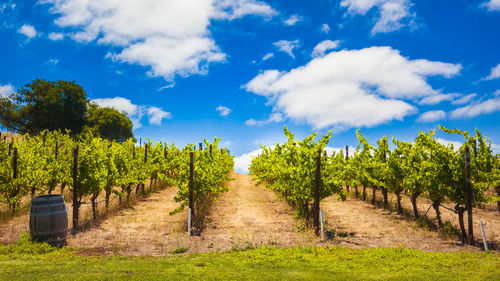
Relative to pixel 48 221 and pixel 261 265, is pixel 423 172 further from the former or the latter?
pixel 48 221

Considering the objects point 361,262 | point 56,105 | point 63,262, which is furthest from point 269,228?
point 56,105

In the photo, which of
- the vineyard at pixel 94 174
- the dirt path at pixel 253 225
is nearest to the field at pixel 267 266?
the dirt path at pixel 253 225

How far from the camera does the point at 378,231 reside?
1383cm

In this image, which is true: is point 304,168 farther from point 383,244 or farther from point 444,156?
point 444,156

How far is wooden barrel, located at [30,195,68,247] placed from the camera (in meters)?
10.7

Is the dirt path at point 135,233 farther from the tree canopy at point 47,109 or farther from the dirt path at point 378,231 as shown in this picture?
the tree canopy at point 47,109

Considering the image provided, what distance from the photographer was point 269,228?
1408cm

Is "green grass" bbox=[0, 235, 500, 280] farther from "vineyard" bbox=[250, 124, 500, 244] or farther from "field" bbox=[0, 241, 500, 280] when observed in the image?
"vineyard" bbox=[250, 124, 500, 244]

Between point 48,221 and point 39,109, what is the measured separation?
44.1 meters

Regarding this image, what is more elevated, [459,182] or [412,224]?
[459,182]

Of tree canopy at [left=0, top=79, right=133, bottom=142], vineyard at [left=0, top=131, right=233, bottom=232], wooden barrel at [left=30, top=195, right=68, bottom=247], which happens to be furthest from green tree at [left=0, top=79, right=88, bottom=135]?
wooden barrel at [left=30, top=195, right=68, bottom=247]

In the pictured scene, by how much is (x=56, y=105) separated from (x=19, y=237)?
42.2m

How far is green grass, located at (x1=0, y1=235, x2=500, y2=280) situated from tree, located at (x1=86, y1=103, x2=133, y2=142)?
159 ft

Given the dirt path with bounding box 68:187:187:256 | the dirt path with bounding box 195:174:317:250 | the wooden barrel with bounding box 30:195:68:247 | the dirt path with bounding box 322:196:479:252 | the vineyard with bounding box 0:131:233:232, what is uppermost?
the vineyard with bounding box 0:131:233:232
